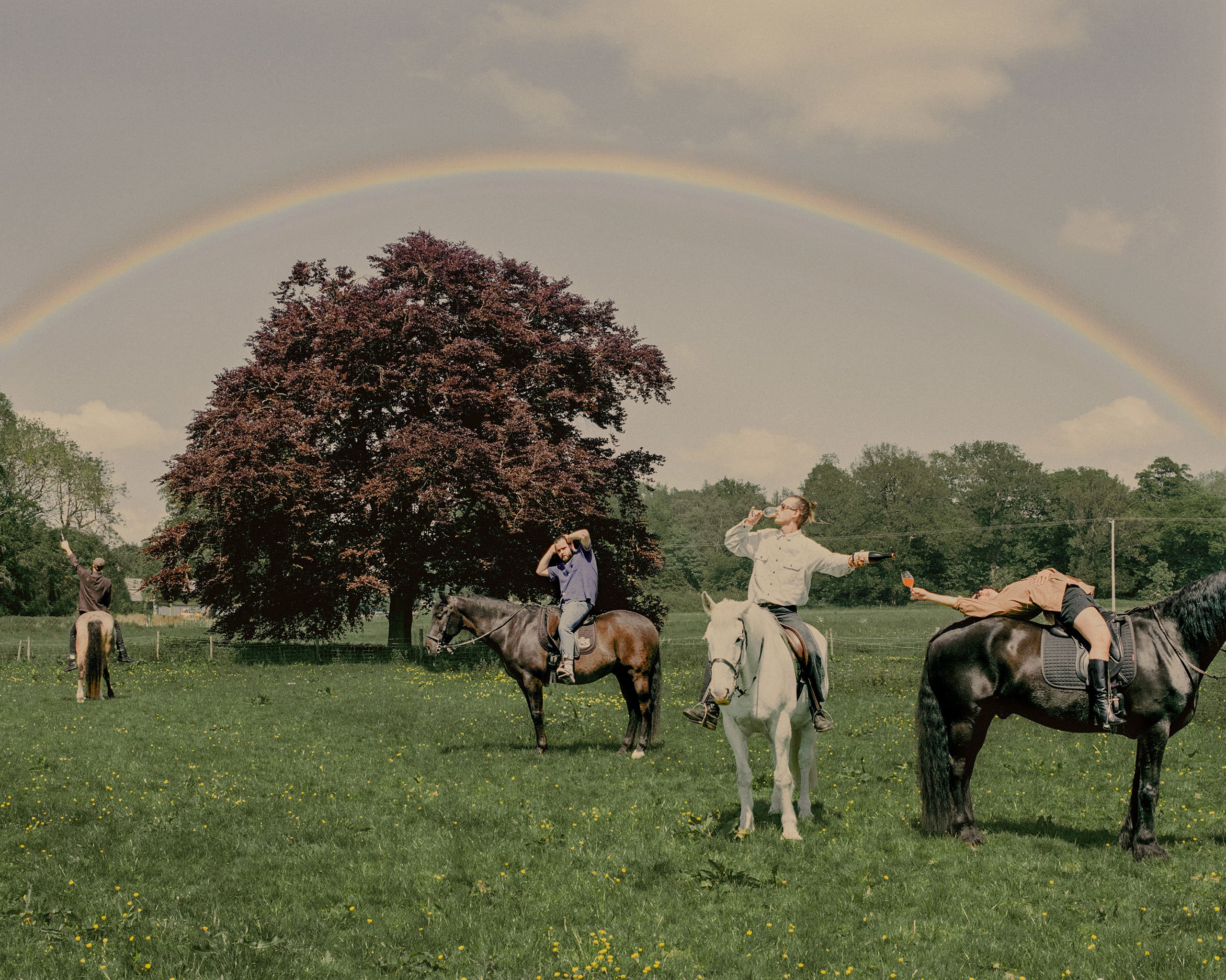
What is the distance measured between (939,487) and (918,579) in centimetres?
1714

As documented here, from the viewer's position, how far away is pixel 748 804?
10.1 m

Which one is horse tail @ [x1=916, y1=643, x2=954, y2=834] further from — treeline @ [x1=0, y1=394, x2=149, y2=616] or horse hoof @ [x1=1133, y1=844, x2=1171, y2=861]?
treeline @ [x1=0, y1=394, x2=149, y2=616]

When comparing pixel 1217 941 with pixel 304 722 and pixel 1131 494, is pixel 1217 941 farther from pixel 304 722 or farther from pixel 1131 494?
pixel 1131 494

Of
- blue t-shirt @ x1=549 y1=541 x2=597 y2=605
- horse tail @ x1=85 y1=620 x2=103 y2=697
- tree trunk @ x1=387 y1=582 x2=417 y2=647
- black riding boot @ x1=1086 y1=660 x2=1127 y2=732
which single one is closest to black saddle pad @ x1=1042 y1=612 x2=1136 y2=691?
black riding boot @ x1=1086 y1=660 x2=1127 y2=732

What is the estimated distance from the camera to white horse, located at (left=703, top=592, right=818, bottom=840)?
9250mm

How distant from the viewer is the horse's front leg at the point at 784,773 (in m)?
9.84

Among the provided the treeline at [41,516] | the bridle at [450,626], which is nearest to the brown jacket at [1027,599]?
the bridle at [450,626]

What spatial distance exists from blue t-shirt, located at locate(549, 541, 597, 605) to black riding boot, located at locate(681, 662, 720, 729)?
5.43m

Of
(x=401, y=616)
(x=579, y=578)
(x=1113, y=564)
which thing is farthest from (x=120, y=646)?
(x=1113, y=564)

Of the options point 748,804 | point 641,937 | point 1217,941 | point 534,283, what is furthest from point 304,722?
point 534,283

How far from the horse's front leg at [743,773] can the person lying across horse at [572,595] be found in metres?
5.43

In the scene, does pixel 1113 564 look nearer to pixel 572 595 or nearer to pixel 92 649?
pixel 572 595

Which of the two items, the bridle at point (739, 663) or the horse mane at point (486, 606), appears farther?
the horse mane at point (486, 606)

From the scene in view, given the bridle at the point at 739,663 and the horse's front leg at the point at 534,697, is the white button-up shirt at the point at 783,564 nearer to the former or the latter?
the bridle at the point at 739,663
